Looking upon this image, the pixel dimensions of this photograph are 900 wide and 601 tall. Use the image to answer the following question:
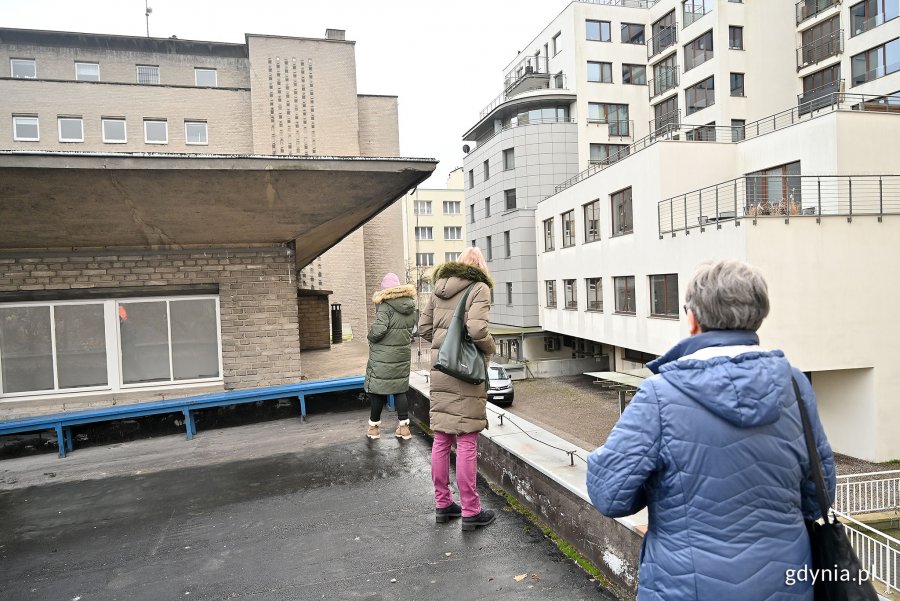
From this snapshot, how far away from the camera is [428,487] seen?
4.75 metres

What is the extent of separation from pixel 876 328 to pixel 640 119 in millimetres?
23749

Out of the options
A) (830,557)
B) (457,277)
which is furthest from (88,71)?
(830,557)

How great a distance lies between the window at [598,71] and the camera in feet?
113

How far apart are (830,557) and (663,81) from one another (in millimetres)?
37713

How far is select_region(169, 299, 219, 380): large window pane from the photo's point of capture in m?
8.23

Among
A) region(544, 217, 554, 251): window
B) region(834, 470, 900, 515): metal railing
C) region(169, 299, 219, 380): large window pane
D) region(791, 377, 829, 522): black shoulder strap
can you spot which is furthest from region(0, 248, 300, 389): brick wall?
region(544, 217, 554, 251): window

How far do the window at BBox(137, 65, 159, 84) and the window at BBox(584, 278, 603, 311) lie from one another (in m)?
26.1

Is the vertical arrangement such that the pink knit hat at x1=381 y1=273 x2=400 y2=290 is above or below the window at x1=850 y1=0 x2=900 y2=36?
below

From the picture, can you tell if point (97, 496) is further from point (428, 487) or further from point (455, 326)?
point (455, 326)

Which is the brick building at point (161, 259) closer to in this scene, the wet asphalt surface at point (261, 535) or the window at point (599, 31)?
the wet asphalt surface at point (261, 535)

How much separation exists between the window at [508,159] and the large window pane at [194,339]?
97.8 ft

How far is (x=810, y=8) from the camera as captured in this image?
96.8 feet

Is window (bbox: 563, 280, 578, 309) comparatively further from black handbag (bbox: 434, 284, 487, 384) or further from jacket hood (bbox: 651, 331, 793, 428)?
jacket hood (bbox: 651, 331, 793, 428)

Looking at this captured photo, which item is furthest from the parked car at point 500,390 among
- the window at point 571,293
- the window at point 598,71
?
the window at point 598,71
